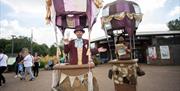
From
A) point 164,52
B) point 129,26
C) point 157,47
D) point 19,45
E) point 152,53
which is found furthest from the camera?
point 19,45

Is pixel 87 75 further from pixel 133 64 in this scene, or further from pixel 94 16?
pixel 133 64

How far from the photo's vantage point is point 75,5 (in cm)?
509

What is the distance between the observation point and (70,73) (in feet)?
15.1

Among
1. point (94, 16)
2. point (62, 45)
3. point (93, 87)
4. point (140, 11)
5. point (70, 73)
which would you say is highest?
point (140, 11)

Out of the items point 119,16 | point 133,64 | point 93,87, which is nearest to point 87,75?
point 93,87

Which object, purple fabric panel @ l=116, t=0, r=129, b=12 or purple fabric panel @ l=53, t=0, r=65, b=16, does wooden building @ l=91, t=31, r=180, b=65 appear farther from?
purple fabric panel @ l=53, t=0, r=65, b=16

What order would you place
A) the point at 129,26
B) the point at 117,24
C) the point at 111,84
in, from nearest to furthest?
the point at 129,26 → the point at 117,24 → the point at 111,84

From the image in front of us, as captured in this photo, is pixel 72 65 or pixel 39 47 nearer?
pixel 72 65

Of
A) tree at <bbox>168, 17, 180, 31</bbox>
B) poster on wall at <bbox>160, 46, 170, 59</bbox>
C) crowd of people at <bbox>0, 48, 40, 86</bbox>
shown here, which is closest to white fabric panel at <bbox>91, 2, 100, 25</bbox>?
crowd of people at <bbox>0, 48, 40, 86</bbox>

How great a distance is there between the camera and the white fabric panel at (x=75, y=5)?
5000mm

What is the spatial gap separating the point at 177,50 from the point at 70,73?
2310cm

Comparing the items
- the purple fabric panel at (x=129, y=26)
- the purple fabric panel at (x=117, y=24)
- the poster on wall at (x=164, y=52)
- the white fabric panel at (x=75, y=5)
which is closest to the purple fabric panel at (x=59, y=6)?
the white fabric panel at (x=75, y=5)

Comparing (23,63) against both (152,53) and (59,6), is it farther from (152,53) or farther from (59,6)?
(152,53)

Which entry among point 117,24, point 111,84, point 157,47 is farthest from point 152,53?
point 117,24
